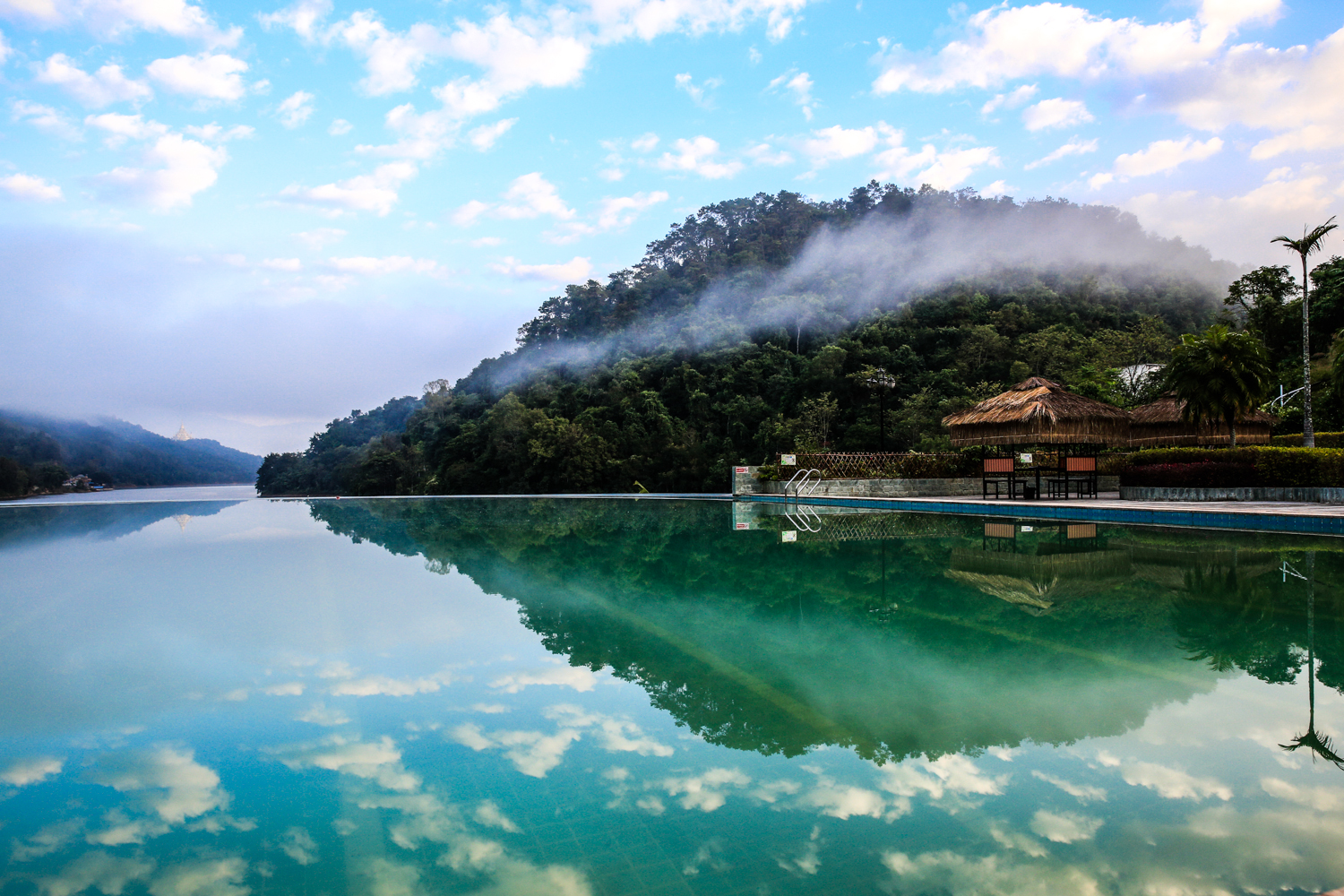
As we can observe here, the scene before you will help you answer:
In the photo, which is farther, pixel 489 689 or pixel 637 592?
pixel 637 592

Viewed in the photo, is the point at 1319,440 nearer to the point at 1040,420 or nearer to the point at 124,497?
the point at 1040,420

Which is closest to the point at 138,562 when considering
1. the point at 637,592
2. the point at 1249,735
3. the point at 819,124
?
the point at 637,592

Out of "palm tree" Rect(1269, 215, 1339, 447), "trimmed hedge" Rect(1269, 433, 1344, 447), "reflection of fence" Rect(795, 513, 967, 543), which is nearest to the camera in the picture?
"reflection of fence" Rect(795, 513, 967, 543)

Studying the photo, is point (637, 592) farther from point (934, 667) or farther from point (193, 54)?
point (193, 54)

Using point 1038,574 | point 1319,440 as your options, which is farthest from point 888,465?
point 1038,574

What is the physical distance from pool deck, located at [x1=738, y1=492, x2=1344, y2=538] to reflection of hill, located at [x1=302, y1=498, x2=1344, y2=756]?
1.59m

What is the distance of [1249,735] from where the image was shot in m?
2.79

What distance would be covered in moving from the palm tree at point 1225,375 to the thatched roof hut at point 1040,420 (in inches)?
67.8

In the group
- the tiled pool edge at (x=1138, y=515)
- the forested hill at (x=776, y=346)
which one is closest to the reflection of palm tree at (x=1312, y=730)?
the tiled pool edge at (x=1138, y=515)

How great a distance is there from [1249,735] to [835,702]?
1484 millimetres

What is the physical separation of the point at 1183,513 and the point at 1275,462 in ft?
13.5

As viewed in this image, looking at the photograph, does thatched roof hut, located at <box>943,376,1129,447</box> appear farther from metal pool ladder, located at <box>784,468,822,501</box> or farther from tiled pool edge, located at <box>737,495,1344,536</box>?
metal pool ladder, located at <box>784,468,822,501</box>

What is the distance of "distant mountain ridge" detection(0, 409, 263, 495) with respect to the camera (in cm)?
3347

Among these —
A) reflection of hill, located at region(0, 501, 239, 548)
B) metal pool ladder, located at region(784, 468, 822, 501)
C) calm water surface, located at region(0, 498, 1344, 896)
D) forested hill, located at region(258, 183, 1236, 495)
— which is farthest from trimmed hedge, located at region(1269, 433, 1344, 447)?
reflection of hill, located at region(0, 501, 239, 548)
